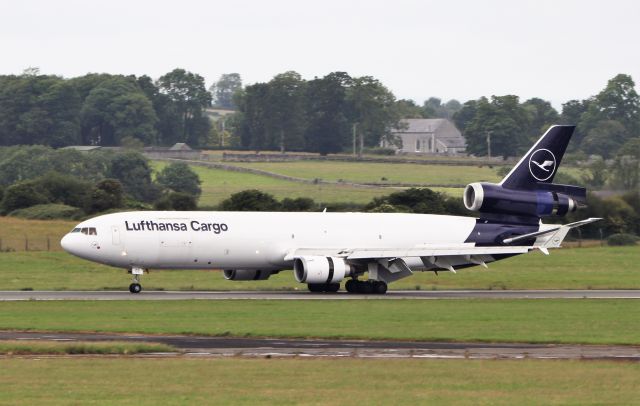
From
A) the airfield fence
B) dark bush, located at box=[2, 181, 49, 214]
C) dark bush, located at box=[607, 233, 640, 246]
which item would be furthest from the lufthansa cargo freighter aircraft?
dark bush, located at box=[2, 181, 49, 214]

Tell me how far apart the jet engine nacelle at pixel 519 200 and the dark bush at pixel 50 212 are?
4434cm

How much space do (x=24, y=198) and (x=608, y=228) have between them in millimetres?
48795

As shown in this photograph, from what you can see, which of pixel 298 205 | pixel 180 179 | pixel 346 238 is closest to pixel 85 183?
pixel 298 205

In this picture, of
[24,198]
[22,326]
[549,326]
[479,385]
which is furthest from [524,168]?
[24,198]

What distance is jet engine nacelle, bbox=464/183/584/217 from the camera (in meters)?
65.9

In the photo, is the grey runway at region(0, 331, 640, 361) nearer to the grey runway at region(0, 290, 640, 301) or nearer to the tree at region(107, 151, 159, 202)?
the grey runway at region(0, 290, 640, 301)

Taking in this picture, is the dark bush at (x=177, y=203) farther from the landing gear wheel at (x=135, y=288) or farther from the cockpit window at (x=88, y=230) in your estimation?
the landing gear wheel at (x=135, y=288)

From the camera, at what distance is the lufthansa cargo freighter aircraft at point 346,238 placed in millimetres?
59781

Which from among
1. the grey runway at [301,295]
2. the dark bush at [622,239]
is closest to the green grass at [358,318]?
the grey runway at [301,295]

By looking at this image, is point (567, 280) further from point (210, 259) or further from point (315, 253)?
point (210, 259)

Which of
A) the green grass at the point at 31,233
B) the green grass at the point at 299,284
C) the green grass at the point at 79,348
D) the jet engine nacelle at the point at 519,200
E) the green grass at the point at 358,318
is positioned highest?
the jet engine nacelle at the point at 519,200

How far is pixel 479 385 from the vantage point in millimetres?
28844

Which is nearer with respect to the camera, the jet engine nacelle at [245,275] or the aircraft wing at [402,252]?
the aircraft wing at [402,252]

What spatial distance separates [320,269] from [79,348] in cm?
2565
